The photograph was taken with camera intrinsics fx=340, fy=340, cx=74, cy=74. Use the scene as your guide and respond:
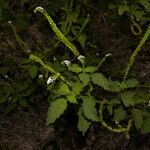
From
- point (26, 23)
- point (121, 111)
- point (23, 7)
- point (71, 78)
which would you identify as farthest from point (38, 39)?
point (121, 111)

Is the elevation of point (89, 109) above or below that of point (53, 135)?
above

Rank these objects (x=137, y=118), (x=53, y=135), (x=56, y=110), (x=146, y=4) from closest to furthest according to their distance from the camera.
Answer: (x=56, y=110) < (x=137, y=118) < (x=53, y=135) < (x=146, y=4)

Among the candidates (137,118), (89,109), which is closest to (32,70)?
(89,109)

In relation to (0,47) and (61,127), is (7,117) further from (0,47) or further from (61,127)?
(0,47)

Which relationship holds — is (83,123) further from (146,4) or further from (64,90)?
(146,4)

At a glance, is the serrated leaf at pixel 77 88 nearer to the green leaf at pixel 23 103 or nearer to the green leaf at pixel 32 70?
A: the green leaf at pixel 32 70

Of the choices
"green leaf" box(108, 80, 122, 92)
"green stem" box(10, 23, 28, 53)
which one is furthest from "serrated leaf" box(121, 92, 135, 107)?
"green stem" box(10, 23, 28, 53)

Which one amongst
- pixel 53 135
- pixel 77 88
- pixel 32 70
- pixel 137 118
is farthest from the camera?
pixel 53 135
